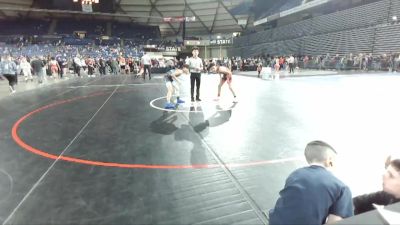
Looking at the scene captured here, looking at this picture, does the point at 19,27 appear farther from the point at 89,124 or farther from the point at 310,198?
the point at 310,198

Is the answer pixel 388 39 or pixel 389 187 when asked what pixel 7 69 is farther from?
pixel 388 39

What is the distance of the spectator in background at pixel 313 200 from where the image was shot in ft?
6.15

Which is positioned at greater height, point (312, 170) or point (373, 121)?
point (312, 170)

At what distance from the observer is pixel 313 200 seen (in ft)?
6.12

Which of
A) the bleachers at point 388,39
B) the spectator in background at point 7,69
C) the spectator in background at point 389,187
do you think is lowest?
the spectator in background at point 389,187

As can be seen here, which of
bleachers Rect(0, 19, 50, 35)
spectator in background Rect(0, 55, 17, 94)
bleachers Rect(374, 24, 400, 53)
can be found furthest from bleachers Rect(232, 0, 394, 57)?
bleachers Rect(0, 19, 50, 35)

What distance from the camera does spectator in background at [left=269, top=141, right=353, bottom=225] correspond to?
1.88 metres

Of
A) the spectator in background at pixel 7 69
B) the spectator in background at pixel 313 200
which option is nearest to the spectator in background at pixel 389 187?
the spectator in background at pixel 313 200

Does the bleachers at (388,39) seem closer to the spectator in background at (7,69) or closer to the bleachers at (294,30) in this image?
the bleachers at (294,30)

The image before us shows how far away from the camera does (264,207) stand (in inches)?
125

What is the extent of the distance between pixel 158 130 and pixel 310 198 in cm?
492

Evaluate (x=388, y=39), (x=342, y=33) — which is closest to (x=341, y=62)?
(x=342, y=33)

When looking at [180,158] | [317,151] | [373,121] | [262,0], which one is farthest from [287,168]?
[262,0]

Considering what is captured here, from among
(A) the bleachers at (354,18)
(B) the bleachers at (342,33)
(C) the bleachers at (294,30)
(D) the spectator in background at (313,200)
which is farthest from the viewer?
(C) the bleachers at (294,30)
